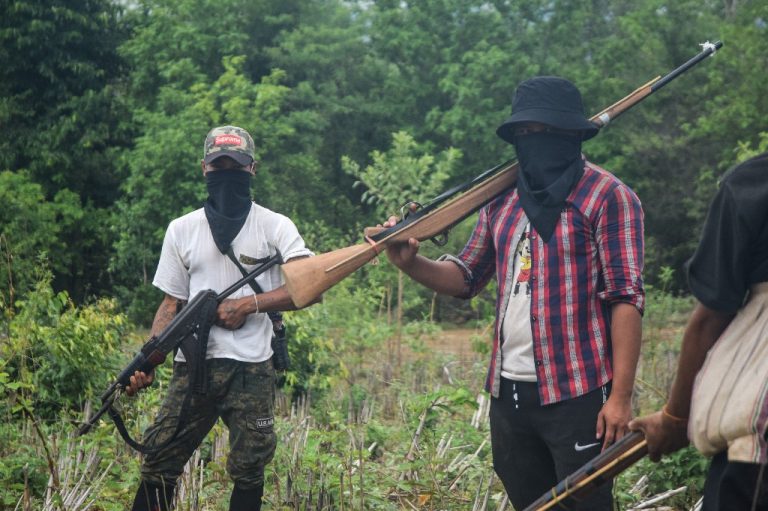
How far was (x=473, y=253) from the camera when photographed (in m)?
4.03

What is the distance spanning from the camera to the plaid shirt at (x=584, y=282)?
3.49 metres

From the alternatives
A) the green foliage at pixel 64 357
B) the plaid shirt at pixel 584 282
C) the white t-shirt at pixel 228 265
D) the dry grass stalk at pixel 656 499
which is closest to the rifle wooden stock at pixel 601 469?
the plaid shirt at pixel 584 282

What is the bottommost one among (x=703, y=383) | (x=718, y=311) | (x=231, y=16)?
(x=703, y=383)

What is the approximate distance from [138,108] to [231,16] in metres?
4.20

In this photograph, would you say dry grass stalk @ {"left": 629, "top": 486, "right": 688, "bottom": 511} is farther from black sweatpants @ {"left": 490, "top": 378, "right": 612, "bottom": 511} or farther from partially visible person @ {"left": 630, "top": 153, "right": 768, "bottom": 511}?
partially visible person @ {"left": 630, "top": 153, "right": 768, "bottom": 511}

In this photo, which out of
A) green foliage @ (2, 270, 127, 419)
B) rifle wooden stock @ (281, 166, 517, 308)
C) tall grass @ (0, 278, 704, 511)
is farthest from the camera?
→ green foliage @ (2, 270, 127, 419)

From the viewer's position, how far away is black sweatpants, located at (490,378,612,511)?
3475 mm

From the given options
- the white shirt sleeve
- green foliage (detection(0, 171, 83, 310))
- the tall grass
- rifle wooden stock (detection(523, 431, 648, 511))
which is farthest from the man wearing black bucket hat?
green foliage (detection(0, 171, 83, 310))

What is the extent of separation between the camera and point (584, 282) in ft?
11.6

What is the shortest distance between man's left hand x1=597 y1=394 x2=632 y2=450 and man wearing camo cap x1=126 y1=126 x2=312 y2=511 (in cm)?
160

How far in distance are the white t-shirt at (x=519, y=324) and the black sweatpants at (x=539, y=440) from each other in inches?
2.1

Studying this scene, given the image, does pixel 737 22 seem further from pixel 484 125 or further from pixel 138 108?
pixel 138 108

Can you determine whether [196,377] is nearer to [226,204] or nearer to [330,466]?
[226,204]

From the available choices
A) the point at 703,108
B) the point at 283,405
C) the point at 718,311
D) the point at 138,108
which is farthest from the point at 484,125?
the point at 718,311
